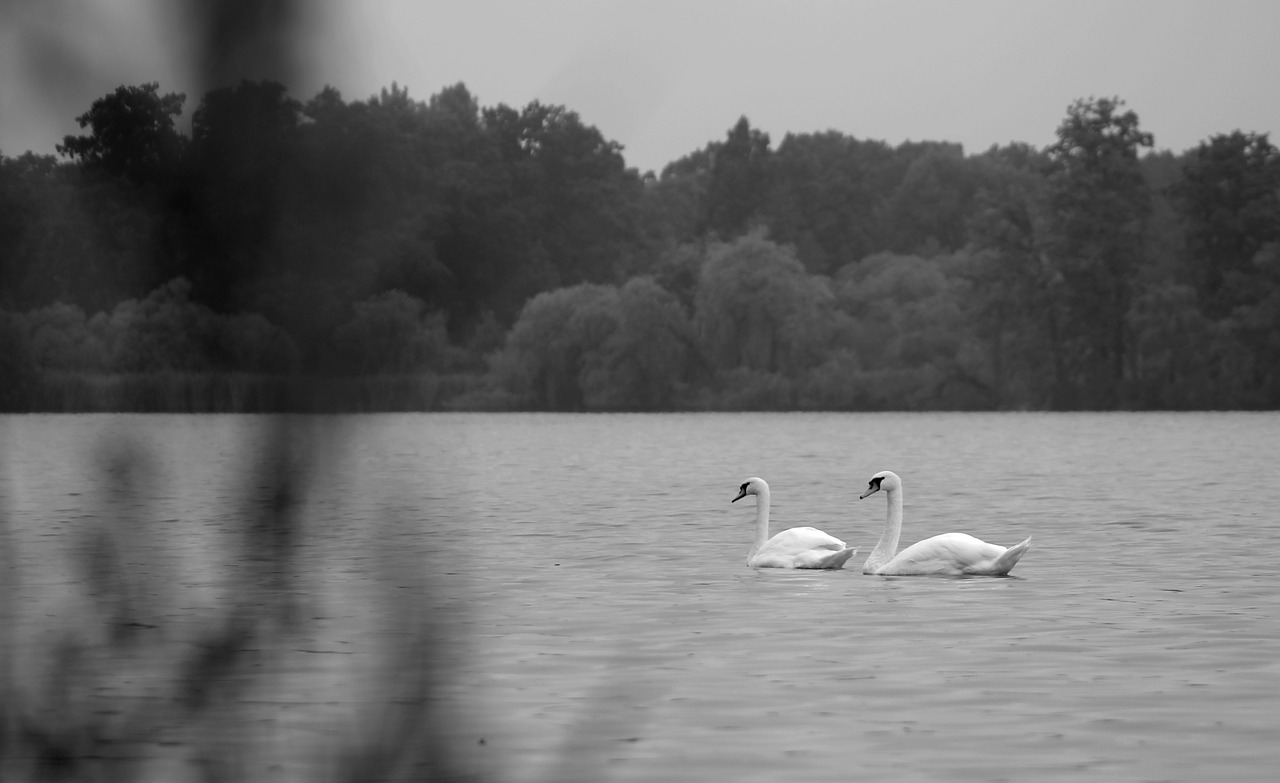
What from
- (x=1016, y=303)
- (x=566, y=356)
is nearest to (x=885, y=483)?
(x=566, y=356)

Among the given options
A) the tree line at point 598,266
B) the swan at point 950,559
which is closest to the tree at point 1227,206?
the tree line at point 598,266

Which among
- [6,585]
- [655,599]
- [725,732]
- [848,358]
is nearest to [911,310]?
[848,358]

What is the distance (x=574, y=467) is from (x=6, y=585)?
133ft

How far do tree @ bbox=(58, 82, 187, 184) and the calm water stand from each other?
0.90ft

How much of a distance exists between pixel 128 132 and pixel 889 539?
619 inches

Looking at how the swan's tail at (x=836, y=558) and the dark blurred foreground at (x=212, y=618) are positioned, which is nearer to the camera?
the dark blurred foreground at (x=212, y=618)

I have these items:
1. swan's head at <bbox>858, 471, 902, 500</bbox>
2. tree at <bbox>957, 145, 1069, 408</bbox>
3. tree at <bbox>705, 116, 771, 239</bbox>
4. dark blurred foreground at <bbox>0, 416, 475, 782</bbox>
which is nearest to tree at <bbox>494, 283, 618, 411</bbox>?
tree at <bbox>957, 145, 1069, 408</bbox>

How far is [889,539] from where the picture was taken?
1723 centimetres

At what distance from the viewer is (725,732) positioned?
8.58 meters

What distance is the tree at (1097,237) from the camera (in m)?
83.9

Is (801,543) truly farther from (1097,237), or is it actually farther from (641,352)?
(1097,237)

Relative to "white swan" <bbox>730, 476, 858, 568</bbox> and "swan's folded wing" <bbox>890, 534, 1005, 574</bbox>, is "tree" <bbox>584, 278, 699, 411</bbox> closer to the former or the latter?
"white swan" <bbox>730, 476, 858, 568</bbox>

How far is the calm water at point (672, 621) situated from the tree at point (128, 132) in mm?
274

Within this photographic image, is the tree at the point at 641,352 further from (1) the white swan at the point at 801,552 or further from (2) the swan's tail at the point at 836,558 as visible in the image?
(2) the swan's tail at the point at 836,558
